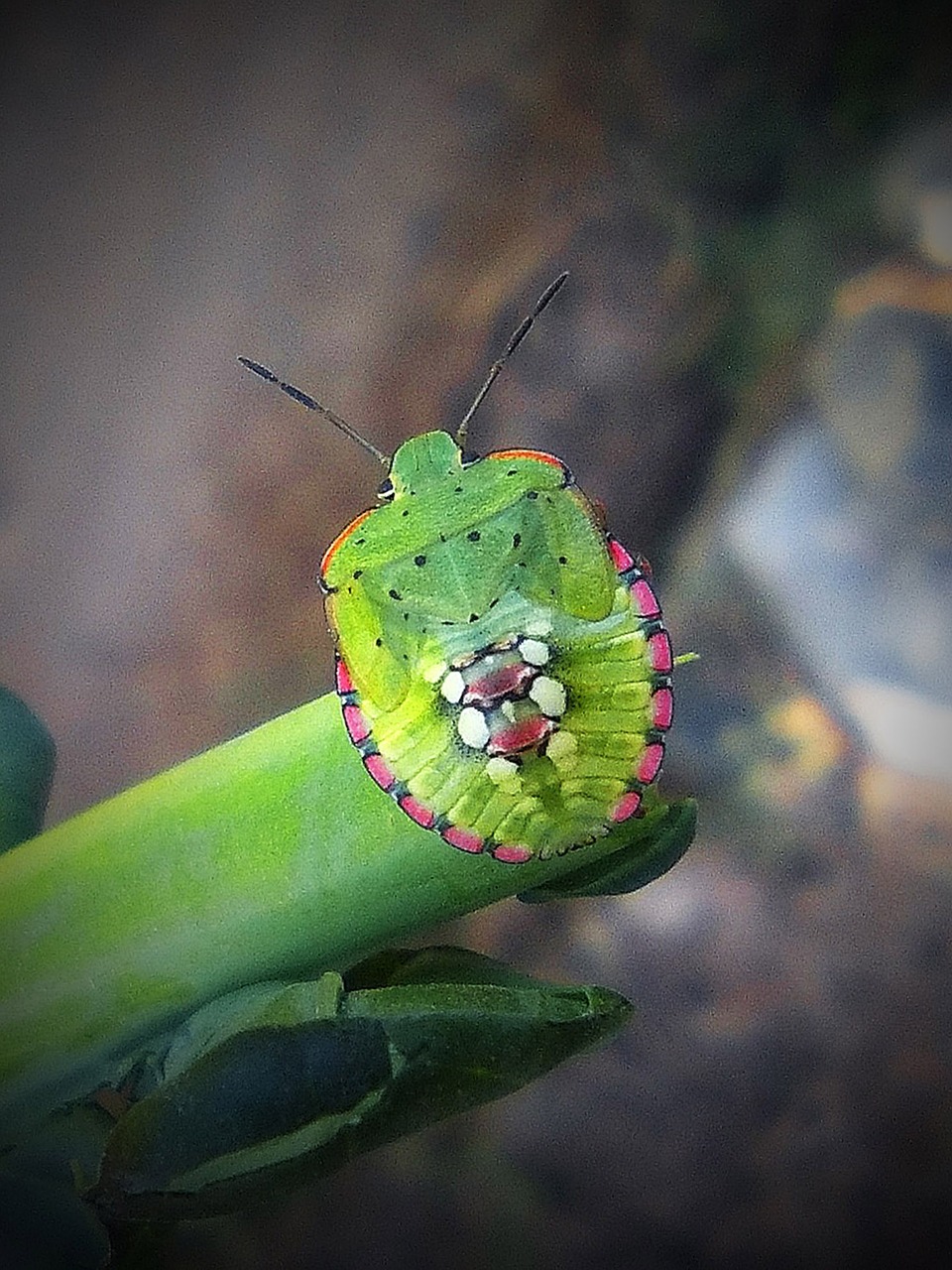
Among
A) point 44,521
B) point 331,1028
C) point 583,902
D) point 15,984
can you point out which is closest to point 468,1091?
point 331,1028

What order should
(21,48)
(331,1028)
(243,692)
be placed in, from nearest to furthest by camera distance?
(331,1028)
(21,48)
(243,692)

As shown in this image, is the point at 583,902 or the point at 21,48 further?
the point at 583,902

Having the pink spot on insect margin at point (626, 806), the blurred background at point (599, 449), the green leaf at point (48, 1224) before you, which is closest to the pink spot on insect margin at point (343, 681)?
the pink spot on insect margin at point (626, 806)

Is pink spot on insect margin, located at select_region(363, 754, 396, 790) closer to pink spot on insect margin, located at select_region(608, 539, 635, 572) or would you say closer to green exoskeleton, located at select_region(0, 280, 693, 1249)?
green exoskeleton, located at select_region(0, 280, 693, 1249)

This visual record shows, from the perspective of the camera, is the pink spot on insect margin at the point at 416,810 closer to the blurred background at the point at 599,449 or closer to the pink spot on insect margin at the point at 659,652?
the pink spot on insect margin at the point at 659,652

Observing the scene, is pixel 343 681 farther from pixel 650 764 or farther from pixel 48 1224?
pixel 48 1224

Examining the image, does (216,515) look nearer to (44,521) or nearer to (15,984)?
(44,521)

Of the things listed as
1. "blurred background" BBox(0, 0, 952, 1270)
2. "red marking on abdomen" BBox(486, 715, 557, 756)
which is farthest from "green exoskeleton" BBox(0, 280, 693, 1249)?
"blurred background" BBox(0, 0, 952, 1270)
